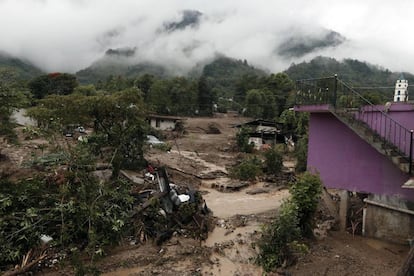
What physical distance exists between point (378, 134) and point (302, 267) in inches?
153

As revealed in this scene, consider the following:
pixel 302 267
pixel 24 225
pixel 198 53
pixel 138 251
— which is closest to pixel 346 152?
pixel 302 267

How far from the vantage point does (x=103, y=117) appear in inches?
543

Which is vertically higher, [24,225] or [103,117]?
[103,117]

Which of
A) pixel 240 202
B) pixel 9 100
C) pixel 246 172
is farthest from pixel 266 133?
pixel 9 100

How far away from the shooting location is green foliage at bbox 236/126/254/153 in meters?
31.3

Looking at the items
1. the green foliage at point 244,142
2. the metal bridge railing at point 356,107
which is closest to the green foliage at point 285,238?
the metal bridge railing at point 356,107

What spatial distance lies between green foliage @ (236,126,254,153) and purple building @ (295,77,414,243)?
68.5 feet

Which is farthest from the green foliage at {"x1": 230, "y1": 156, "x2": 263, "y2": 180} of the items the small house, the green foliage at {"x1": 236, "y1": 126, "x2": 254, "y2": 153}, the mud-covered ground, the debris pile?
the small house

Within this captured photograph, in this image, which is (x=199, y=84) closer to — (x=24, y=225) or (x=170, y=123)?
(x=170, y=123)

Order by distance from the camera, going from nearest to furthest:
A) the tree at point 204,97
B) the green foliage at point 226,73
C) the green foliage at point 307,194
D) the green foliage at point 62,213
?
the green foliage at point 62,213, the green foliage at point 307,194, the tree at point 204,97, the green foliage at point 226,73

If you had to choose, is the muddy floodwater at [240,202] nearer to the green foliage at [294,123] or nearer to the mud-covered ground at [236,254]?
the mud-covered ground at [236,254]

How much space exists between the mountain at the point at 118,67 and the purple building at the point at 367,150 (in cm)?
12698

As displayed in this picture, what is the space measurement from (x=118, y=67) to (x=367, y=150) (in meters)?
157

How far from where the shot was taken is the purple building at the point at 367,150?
8766 millimetres
